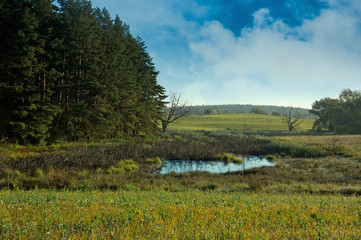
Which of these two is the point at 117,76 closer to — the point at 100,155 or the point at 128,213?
the point at 100,155

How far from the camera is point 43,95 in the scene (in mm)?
29031

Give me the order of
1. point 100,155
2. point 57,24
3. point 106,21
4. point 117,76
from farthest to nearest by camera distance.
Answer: point 106,21 < point 117,76 < point 57,24 < point 100,155

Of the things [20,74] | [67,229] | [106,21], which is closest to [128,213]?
[67,229]

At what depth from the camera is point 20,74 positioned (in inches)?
1045

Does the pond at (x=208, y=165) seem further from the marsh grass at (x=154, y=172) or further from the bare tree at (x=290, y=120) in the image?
the bare tree at (x=290, y=120)

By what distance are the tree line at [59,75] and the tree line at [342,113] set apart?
7047cm

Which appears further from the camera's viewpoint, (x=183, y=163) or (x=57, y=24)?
(x=57, y=24)

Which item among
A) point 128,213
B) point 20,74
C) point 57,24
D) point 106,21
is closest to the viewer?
point 128,213

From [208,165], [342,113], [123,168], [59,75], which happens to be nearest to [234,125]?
[342,113]

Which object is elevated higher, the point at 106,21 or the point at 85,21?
the point at 106,21

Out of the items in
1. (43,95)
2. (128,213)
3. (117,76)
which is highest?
(117,76)

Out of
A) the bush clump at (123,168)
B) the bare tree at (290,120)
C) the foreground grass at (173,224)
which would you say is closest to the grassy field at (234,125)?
the bare tree at (290,120)

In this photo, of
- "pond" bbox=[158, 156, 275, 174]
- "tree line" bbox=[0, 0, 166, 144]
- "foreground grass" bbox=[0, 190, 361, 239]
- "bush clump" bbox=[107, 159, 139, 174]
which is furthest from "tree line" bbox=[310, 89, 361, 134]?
"foreground grass" bbox=[0, 190, 361, 239]

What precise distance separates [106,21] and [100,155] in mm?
30238
